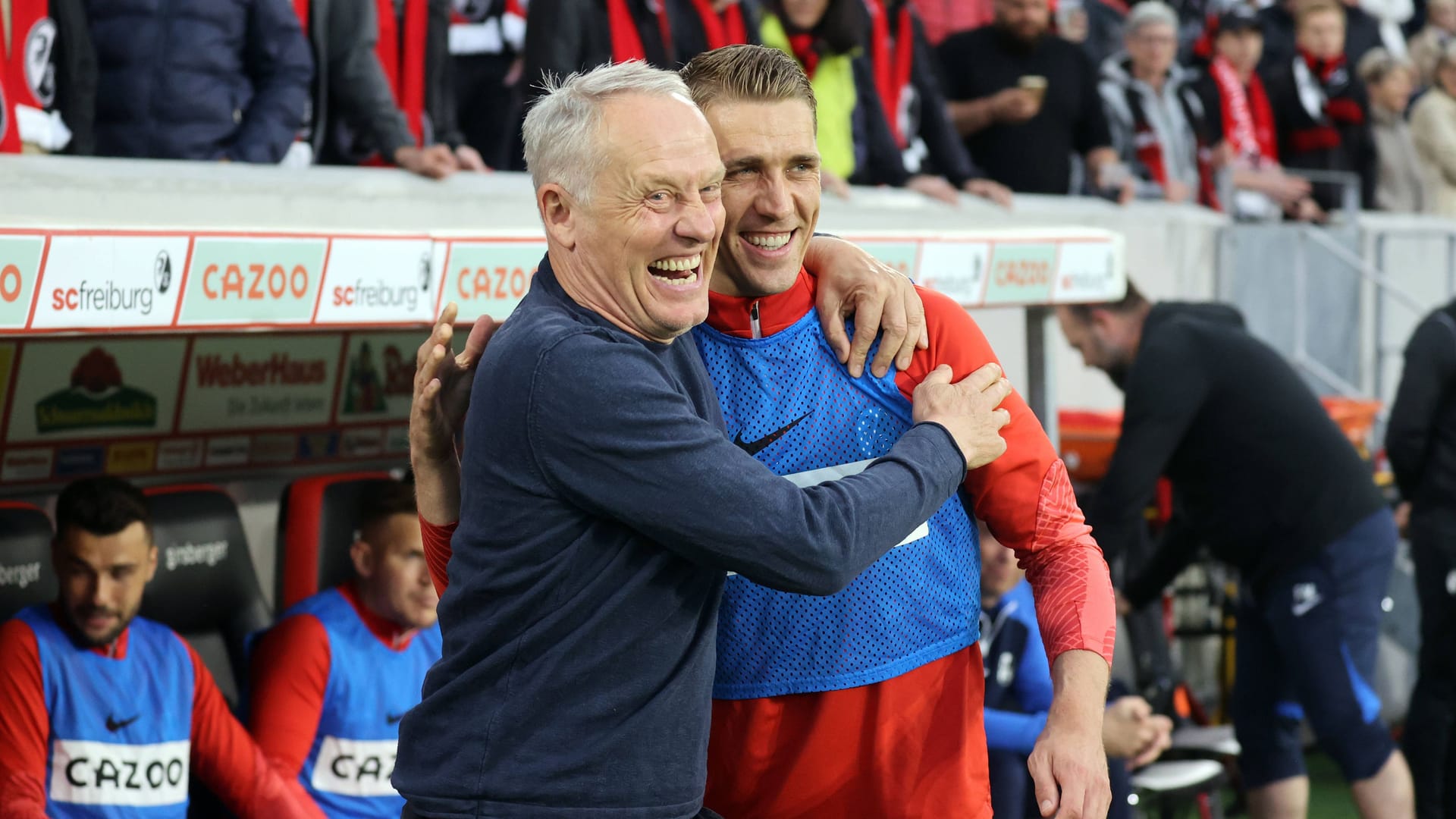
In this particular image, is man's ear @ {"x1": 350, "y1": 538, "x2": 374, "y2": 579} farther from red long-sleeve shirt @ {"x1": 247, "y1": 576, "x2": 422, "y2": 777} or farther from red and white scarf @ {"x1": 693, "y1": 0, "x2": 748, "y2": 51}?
red and white scarf @ {"x1": 693, "y1": 0, "x2": 748, "y2": 51}

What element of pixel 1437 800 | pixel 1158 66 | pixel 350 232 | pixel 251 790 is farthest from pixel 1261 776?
pixel 1158 66

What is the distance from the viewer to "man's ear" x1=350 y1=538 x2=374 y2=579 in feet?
12.7

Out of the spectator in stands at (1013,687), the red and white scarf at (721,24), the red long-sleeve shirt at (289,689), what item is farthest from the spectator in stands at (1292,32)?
the red long-sleeve shirt at (289,689)

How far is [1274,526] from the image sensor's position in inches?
181

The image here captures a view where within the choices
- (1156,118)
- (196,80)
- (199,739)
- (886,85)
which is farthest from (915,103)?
(199,739)

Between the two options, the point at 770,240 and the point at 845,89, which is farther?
the point at 845,89

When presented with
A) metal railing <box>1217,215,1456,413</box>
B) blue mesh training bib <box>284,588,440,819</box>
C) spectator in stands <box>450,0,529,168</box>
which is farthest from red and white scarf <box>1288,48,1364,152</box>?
blue mesh training bib <box>284,588,440,819</box>

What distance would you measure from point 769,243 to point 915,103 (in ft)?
15.6

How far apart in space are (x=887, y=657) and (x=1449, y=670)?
11.4ft

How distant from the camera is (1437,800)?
→ 193 inches

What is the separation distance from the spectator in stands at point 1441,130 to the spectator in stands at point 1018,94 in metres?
2.95

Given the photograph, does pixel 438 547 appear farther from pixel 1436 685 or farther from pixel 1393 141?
pixel 1393 141

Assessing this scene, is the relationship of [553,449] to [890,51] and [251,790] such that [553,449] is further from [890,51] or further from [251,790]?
[890,51]

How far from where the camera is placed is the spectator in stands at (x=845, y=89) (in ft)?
19.2
